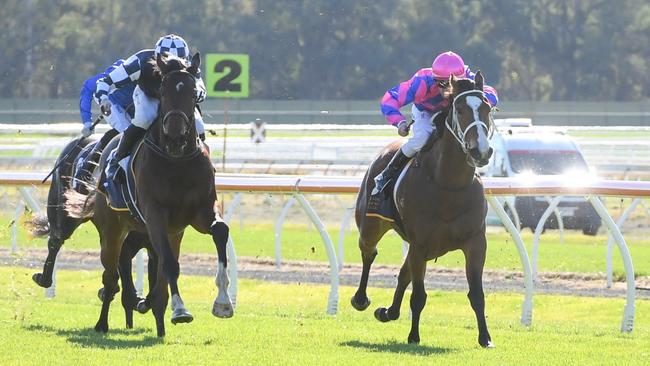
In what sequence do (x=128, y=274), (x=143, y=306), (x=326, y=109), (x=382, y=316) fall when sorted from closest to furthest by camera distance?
(x=382, y=316) < (x=143, y=306) < (x=128, y=274) < (x=326, y=109)

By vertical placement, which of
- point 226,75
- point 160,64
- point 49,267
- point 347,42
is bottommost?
point 347,42

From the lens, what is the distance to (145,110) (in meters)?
8.71

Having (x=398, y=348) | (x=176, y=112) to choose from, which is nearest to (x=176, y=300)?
(x=176, y=112)

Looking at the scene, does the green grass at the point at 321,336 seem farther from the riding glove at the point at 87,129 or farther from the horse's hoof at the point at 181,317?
the riding glove at the point at 87,129

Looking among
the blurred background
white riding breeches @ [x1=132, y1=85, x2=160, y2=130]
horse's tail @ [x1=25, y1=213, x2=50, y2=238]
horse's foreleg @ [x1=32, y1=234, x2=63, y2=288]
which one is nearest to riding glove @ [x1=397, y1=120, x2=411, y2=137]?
white riding breeches @ [x1=132, y1=85, x2=160, y2=130]

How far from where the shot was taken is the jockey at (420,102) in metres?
8.71

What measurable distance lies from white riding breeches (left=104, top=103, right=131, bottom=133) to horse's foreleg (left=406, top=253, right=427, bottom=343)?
227 centimetres

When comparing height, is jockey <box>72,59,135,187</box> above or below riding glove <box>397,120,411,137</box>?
below

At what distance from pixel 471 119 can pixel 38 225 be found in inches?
167

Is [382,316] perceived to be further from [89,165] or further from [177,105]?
[89,165]

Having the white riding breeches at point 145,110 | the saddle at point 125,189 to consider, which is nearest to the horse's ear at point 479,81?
the white riding breeches at point 145,110

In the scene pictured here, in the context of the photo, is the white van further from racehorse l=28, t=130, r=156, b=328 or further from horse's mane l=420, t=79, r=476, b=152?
horse's mane l=420, t=79, r=476, b=152

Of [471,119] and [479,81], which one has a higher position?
[479,81]

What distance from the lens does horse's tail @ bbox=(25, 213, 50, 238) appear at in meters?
10.8
